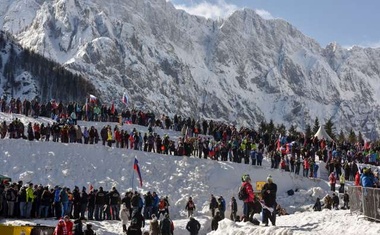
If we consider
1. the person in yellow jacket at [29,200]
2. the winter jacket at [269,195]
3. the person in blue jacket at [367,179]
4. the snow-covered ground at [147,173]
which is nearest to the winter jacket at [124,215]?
the person in yellow jacket at [29,200]

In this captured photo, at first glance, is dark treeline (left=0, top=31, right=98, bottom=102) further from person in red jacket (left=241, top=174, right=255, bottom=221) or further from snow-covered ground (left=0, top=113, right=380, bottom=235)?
person in red jacket (left=241, top=174, right=255, bottom=221)

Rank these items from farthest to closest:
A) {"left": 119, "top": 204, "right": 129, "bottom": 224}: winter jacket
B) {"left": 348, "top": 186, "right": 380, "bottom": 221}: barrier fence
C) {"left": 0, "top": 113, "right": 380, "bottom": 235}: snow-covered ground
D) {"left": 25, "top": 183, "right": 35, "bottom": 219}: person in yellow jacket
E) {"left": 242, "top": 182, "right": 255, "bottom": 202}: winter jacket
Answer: {"left": 0, "top": 113, "right": 380, "bottom": 235}: snow-covered ground, {"left": 25, "top": 183, "right": 35, "bottom": 219}: person in yellow jacket, {"left": 119, "top": 204, "right": 129, "bottom": 224}: winter jacket, {"left": 242, "top": 182, "right": 255, "bottom": 202}: winter jacket, {"left": 348, "top": 186, "right": 380, "bottom": 221}: barrier fence

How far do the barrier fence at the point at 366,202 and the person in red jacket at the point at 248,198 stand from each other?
11.0ft

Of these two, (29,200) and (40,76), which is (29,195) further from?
(40,76)

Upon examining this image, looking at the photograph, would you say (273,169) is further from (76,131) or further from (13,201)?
(13,201)

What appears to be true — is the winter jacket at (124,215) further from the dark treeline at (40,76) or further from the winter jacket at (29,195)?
the dark treeline at (40,76)

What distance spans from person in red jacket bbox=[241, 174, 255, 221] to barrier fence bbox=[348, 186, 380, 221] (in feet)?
11.0

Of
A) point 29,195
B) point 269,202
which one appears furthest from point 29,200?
point 269,202

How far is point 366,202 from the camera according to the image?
17016 millimetres

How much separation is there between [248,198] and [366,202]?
3.54m

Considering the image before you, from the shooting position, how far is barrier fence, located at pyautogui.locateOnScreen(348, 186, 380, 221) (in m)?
16.1

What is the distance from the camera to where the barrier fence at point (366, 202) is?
16125mm

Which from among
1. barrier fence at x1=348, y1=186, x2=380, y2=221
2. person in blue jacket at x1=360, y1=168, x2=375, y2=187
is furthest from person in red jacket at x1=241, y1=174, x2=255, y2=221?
person in blue jacket at x1=360, y1=168, x2=375, y2=187

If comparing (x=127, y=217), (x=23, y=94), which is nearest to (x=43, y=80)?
(x=23, y=94)
